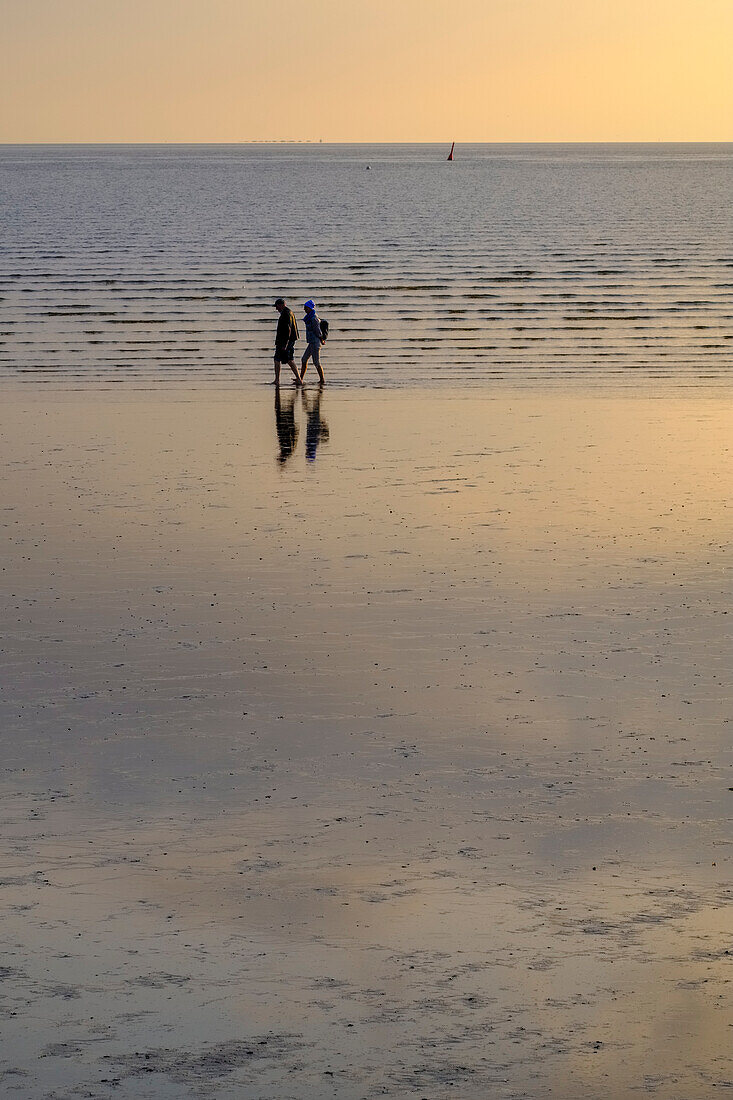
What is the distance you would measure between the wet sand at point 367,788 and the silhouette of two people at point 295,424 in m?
2.33

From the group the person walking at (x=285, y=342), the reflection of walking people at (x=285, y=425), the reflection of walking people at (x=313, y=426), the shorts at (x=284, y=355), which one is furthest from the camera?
the shorts at (x=284, y=355)

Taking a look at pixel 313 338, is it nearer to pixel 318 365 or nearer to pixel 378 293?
pixel 318 365

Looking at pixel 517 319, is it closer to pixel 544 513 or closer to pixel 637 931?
pixel 544 513

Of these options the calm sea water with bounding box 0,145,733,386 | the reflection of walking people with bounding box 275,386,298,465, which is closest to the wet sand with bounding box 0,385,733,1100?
the reflection of walking people with bounding box 275,386,298,465

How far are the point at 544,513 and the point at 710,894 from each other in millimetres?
8191

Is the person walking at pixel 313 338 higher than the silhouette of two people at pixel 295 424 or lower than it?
higher

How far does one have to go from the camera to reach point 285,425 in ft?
70.2

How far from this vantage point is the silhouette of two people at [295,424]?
19.3m

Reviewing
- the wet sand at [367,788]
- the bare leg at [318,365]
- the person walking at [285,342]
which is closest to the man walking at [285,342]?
the person walking at [285,342]

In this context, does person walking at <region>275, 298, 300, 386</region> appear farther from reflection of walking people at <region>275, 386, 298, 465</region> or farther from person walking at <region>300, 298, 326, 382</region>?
reflection of walking people at <region>275, 386, 298, 465</region>

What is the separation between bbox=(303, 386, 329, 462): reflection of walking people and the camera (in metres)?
19.3

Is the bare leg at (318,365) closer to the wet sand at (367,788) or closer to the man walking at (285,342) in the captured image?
the man walking at (285,342)

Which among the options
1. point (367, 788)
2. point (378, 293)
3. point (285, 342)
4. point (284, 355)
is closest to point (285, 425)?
point (284, 355)

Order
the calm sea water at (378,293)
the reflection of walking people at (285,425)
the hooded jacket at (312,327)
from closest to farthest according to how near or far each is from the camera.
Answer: the reflection of walking people at (285,425)
the hooded jacket at (312,327)
the calm sea water at (378,293)
